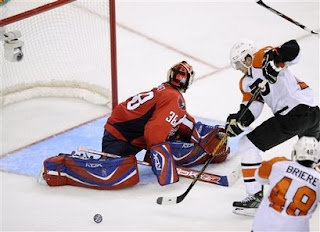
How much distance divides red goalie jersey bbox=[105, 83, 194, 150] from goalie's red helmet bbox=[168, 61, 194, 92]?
0.03m

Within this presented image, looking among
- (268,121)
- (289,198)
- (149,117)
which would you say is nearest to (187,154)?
(149,117)

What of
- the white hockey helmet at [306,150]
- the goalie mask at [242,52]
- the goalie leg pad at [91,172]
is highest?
the white hockey helmet at [306,150]

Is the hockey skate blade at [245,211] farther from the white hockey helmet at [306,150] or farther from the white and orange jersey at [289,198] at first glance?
the white hockey helmet at [306,150]

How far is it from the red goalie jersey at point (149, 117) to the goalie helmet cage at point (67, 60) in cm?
79

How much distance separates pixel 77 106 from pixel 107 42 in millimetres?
401

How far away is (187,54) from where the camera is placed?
20.0 feet

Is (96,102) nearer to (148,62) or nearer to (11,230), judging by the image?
(148,62)

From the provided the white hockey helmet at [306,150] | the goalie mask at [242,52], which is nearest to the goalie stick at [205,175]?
the goalie mask at [242,52]

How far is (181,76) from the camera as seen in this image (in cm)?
438

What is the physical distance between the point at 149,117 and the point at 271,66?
761mm

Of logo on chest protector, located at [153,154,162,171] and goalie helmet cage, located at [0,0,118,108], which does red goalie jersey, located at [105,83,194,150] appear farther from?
goalie helmet cage, located at [0,0,118,108]

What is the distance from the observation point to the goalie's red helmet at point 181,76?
4.38m

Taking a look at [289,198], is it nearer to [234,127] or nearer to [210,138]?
[234,127]

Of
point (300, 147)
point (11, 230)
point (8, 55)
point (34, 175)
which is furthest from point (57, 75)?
point (300, 147)
